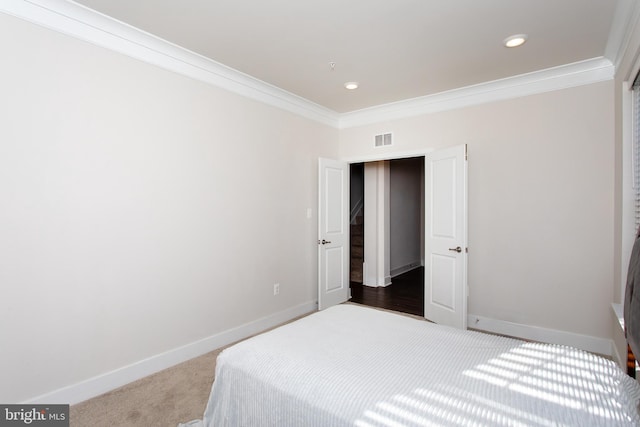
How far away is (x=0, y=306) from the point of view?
1964 millimetres

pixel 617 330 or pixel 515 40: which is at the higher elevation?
pixel 515 40

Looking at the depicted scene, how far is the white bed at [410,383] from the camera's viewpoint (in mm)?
1188

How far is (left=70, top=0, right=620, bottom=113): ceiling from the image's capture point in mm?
2191

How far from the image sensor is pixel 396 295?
198 inches

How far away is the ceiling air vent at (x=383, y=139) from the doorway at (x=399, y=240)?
1.38 m

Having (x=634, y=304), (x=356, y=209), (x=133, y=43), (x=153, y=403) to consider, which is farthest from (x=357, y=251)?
(x=634, y=304)

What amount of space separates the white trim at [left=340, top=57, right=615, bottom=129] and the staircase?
86.9 inches

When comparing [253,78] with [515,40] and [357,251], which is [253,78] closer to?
[515,40]

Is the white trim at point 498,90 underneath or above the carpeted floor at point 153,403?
above

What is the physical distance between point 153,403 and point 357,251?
417 cm

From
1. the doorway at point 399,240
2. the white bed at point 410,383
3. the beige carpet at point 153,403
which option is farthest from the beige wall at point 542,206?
the beige carpet at point 153,403

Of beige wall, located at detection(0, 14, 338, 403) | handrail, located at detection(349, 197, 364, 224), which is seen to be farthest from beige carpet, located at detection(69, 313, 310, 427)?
handrail, located at detection(349, 197, 364, 224)

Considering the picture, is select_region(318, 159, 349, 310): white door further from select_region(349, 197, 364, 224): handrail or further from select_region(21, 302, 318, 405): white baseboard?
select_region(349, 197, 364, 224): handrail

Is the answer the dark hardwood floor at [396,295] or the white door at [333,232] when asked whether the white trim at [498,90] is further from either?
the dark hardwood floor at [396,295]
